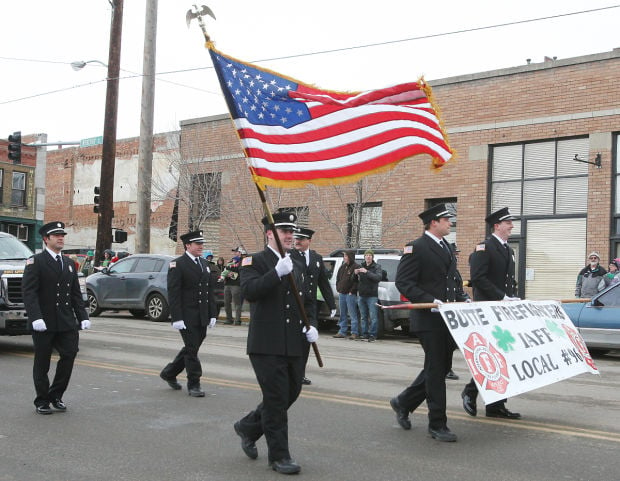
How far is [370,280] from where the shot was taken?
16031 millimetres

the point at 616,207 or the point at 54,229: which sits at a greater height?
the point at 616,207

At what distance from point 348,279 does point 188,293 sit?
7.52m

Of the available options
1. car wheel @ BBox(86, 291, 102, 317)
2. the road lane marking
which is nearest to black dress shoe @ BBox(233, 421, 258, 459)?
the road lane marking

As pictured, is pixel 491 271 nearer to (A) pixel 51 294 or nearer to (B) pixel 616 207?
(A) pixel 51 294

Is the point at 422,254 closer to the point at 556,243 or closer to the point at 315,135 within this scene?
the point at 315,135

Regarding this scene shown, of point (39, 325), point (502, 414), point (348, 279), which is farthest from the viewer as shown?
point (348, 279)

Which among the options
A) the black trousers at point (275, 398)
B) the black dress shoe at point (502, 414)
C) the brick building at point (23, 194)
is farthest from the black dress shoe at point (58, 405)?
the brick building at point (23, 194)

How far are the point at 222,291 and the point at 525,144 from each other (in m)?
9.47

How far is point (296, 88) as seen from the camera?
673cm

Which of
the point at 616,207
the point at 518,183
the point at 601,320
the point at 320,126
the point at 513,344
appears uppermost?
the point at 518,183

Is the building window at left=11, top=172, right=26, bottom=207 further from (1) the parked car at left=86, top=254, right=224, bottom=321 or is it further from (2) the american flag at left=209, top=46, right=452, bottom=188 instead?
(2) the american flag at left=209, top=46, right=452, bottom=188

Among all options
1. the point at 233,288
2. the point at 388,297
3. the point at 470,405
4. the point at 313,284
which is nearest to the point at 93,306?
the point at 233,288

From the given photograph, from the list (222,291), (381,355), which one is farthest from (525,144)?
(381,355)

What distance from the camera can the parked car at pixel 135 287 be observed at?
65.7ft
